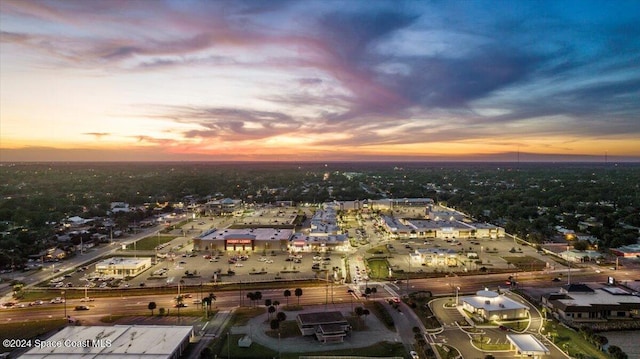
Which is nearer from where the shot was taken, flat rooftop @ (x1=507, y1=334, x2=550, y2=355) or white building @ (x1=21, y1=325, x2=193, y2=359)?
white building @ (x1=21, y1=325, x2=193, y2=359)

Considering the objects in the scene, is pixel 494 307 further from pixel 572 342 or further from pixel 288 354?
pixel 288 354

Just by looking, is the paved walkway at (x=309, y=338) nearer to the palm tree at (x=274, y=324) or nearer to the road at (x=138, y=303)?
the palm tree at (x=274, y=324)

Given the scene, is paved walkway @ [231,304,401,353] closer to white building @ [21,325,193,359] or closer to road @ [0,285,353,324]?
white building @ [21,325,193,359]

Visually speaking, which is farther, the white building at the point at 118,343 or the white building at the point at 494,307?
the white building at the point at 494,307

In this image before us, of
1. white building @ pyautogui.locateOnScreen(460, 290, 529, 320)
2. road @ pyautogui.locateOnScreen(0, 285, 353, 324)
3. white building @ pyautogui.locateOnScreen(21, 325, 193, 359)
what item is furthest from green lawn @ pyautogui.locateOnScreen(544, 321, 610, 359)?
white building @ pyautogui.locateOnScreen(21, 325, 193, 359)

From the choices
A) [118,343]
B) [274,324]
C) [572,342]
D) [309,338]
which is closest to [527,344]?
[572,342]

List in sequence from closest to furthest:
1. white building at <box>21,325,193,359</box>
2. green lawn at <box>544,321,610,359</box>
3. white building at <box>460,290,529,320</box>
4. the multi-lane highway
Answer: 1. white building at <box>21,325,193,359</box>
2. green lawn at <box>544,321,610,359</box>
3. white building at <box>460,290,529,320</box>
4. the multi-lane highway

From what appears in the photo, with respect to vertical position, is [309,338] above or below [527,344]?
below

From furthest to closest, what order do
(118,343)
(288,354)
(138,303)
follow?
(138,303) → (288,354) → (118,343)

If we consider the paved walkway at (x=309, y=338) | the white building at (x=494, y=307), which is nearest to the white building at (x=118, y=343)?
the paved walkway at (x=309, y=338)
